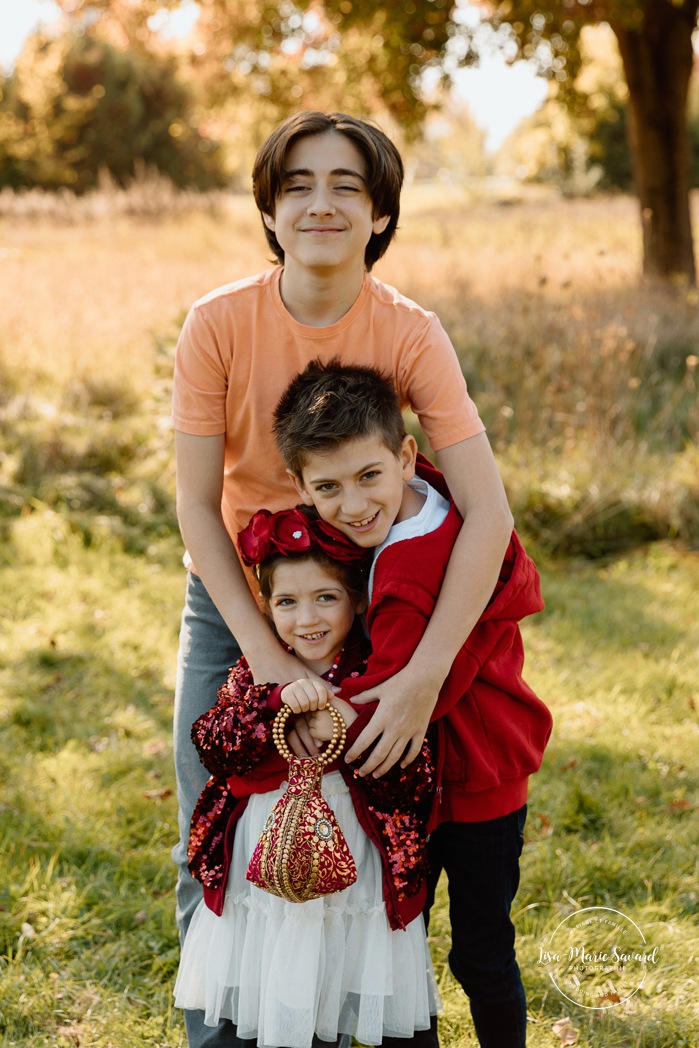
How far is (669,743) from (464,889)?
1.79 metres

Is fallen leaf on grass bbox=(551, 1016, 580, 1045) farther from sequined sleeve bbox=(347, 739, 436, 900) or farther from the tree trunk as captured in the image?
the tree trunk

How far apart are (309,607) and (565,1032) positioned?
1324mm

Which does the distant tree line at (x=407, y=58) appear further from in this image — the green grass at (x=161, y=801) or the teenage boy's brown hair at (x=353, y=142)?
the teenage boy's brown hair at (x=353, y=142)

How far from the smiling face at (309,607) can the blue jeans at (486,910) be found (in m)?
0.46

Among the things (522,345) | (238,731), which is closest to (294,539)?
(238,731)

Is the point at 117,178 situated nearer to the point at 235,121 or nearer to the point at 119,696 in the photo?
the point at 235,121

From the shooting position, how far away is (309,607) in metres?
1.94

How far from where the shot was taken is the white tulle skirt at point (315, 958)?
1841 mm

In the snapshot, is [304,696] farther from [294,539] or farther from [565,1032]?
[565,1032]

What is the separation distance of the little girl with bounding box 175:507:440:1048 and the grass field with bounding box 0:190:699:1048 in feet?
2.09

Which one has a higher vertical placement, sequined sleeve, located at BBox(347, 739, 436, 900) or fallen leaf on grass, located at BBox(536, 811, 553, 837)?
sequined sleeve, located at BBox(347, 739, 436, 900)

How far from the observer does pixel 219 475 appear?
7.09 feet

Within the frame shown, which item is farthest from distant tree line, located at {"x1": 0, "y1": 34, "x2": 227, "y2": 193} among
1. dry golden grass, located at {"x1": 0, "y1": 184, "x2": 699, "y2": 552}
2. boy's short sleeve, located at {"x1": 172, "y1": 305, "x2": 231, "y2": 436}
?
boy's short sleeve, located at {"x1": 172, "y1": 305, "x2": 231, "y2": 436}

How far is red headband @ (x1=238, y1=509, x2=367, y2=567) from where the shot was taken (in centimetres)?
192
